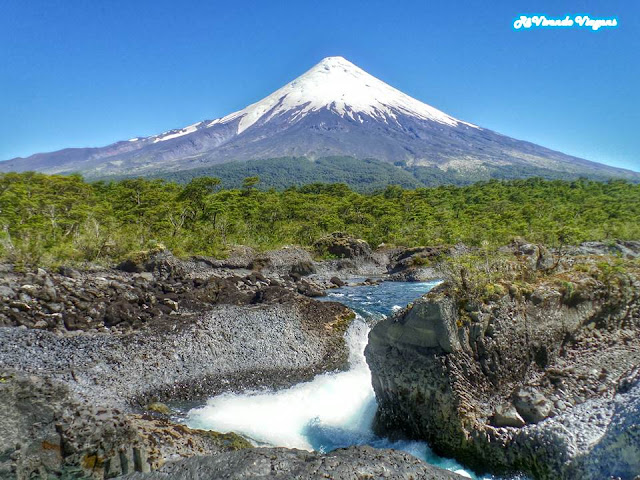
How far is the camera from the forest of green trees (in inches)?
955

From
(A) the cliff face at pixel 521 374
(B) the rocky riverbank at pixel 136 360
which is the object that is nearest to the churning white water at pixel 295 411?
(B) the rocky riverbank at pixel 136 360

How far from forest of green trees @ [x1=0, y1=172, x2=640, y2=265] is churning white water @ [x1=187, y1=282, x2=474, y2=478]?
13311 mm

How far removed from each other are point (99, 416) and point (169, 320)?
8344 mm

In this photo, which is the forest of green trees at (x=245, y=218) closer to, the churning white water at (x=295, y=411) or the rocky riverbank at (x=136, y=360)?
the rocky riverbank at (x=136, y=360)

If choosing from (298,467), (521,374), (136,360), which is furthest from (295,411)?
(298,467)

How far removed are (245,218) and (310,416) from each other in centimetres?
3293

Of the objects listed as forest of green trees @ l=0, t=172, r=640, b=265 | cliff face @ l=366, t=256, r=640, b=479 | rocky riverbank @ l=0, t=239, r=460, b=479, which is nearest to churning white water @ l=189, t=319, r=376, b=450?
rocky riverbank @ l=0, t=239, r=460, b=479

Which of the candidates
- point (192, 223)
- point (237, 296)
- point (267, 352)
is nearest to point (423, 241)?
point (192, 223)

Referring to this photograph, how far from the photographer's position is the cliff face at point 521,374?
210 inches

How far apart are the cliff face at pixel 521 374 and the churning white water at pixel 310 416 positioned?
0.52m

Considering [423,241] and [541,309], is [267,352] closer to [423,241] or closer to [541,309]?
[541,309]

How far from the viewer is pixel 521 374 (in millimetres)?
6785

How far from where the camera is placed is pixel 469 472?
6.03 m

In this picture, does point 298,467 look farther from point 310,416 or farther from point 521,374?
point 310,416
